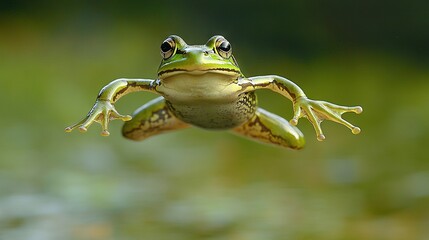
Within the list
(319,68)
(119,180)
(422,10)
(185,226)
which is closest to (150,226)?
(185,226)

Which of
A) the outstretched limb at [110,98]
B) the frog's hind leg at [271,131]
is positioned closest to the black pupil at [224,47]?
the outstretched limb at [110,98]

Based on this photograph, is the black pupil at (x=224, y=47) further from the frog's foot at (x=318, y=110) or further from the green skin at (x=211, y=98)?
the frog's foot at (x=318, y=110)

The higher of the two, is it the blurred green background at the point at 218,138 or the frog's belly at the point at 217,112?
the blurred green background at the point at 218,138

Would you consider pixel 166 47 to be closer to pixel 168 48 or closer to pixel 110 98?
pixel 168 48

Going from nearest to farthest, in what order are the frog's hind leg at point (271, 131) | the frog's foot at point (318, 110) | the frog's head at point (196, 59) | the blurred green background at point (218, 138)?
1. the frog's head at point (196, 59)
2. the frog's foot at point (318, 110)
3. the frog's hind leg at point (271, 131)
4. the blurred green background at point (218, 138)

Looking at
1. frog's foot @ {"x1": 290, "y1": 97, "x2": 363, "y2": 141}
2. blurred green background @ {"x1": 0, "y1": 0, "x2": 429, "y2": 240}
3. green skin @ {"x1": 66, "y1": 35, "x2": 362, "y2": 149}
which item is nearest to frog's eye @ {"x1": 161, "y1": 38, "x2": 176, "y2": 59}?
green skin @ {"x1": 66, "y1": 35, "x2": 362, "y2": 149}

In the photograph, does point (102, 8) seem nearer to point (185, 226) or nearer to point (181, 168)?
point (181, 168)

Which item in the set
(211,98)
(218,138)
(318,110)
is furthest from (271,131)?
(218,138)
